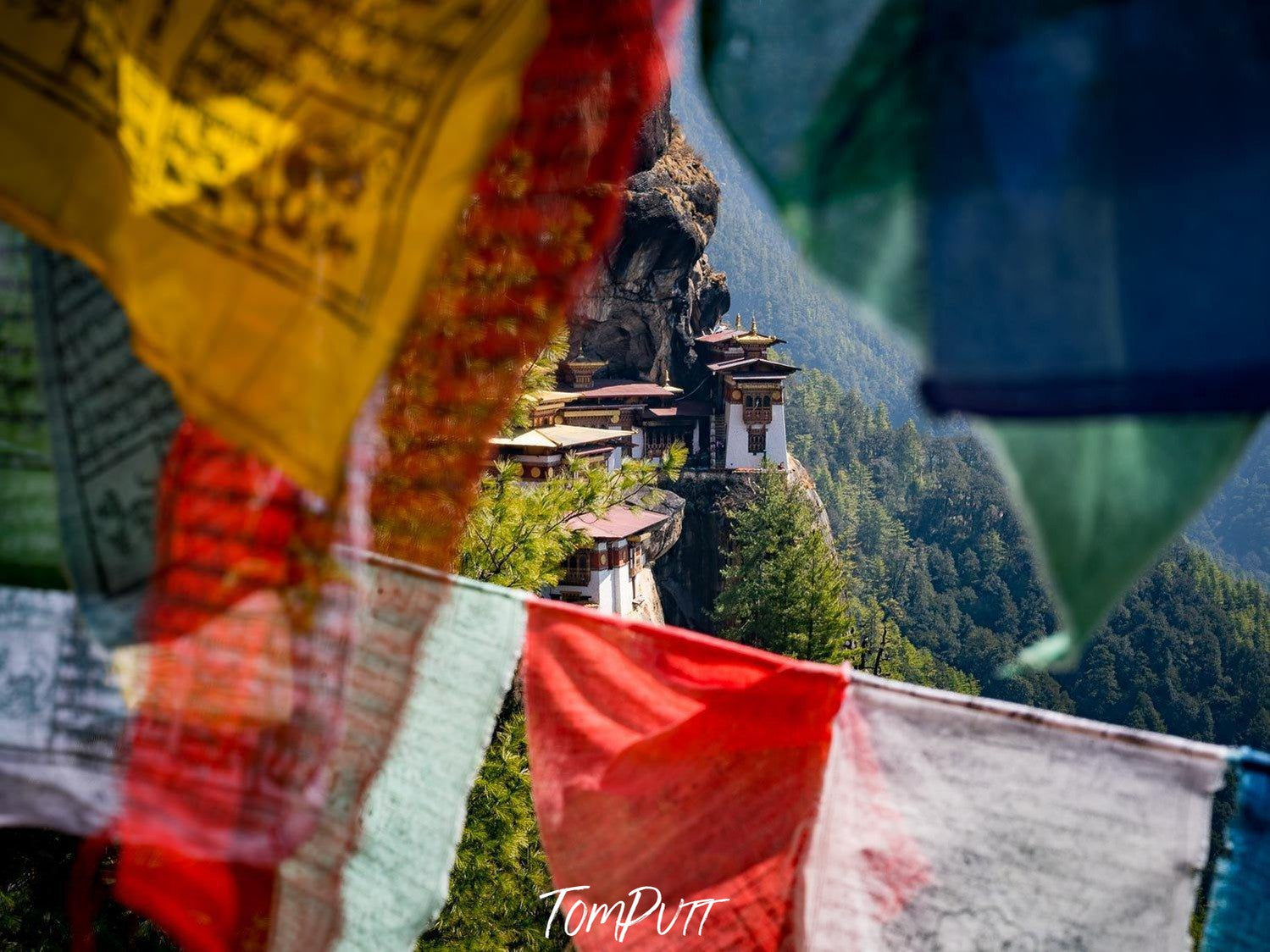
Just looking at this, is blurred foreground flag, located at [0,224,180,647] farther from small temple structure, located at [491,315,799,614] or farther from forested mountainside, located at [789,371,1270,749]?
forested mountainside, located at [789,371,1270,749]

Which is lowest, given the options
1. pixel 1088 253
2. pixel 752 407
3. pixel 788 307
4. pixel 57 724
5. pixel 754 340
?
pixel 57 724

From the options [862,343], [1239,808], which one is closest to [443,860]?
[1239,808]

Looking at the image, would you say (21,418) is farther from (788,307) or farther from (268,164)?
(788,307)

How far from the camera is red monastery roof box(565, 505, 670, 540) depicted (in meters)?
14.8

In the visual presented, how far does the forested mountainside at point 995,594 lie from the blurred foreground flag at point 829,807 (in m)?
28.6

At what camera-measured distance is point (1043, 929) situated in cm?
166

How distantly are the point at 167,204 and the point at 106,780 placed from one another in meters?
0.94

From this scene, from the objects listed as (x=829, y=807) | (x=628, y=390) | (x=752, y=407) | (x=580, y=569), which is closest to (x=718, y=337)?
(x=752, y=407)

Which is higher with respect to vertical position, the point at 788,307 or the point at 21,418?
the point at 788,307

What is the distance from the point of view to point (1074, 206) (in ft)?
2.69

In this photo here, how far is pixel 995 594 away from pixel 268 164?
47324 mm

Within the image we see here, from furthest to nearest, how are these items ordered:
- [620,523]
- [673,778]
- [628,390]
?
1. [628,390]
2. [620,523]
3. [673,778]

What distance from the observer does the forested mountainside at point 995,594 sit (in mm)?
36688

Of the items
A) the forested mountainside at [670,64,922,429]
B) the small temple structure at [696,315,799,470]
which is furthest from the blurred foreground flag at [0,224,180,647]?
the forested mountainside at [670,64,922,429]
